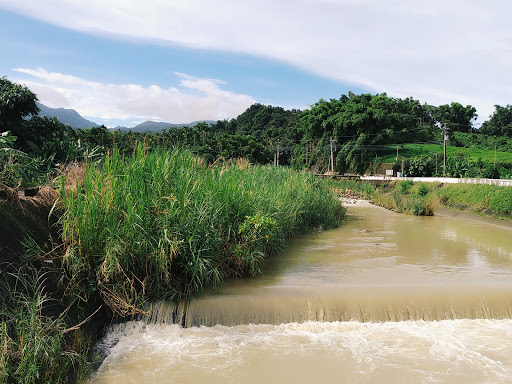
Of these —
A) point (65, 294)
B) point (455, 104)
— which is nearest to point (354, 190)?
point (65, 294)

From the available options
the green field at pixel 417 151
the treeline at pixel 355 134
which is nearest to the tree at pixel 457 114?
the treeline at pixel 355 134

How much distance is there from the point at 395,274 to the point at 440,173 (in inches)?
1127

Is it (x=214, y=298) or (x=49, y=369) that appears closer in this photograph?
(x=49, y=369)

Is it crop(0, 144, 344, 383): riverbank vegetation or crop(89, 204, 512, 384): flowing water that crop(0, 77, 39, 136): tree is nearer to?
crop(0, 144, 344, 383): riverbank vegetation

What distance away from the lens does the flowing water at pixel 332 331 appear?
14.5 ft

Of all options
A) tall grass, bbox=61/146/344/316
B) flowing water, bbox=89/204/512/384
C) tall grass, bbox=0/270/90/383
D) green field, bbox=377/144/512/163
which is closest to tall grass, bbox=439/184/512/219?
flowing water, bbox=89/204/512/384

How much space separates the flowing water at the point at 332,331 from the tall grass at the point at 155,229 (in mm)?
384

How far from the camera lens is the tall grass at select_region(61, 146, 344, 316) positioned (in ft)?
16.8

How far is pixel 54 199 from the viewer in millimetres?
5848

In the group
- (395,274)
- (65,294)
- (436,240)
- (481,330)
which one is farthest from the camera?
(436,240)

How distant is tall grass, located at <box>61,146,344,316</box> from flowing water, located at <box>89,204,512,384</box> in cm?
38

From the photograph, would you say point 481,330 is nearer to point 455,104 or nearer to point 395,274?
point 395,274

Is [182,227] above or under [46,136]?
under

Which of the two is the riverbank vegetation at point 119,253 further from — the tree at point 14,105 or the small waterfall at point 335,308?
the tree at point 14,105
